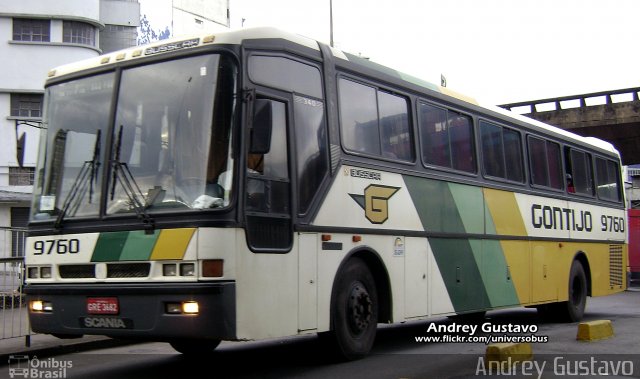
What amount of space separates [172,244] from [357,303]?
2599 mm

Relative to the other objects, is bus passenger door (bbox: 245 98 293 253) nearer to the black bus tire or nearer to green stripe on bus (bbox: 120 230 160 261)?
green stripe on bus (bbox: 120 230 160 261)

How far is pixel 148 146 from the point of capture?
7.55 meters

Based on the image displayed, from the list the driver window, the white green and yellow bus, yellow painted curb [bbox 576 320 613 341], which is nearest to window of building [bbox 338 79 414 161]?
the white green and yellow bus

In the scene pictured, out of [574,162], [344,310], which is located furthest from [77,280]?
[574,162]

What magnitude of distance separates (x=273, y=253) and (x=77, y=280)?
1.95m

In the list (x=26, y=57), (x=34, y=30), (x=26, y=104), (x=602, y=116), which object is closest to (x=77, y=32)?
(x=34, y=30)

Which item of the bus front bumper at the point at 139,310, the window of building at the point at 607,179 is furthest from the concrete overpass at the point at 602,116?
the bus front bumper at the point at 139,310

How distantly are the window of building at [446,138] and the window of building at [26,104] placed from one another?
79.7 ft

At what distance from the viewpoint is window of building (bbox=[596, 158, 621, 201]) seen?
53.9ft

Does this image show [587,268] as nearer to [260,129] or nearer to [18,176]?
[260,129]

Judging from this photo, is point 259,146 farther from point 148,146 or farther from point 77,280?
point 77,280

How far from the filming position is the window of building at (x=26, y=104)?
31.7 meters

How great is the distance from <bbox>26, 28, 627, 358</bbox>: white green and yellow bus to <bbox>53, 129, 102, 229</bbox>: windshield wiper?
0.8 inches

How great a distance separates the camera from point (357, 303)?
886 centimetres
